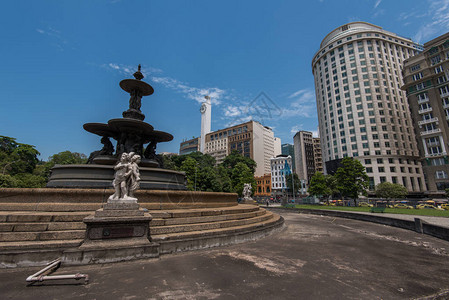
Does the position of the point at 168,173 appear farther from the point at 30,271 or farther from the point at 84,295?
the point at 84,295

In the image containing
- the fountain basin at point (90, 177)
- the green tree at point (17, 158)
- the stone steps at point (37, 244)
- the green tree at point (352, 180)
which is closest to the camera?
the stone steps at point (37, 244)

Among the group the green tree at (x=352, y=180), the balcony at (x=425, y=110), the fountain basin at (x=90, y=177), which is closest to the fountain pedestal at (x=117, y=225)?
the fountain basin at (x=90, y=177)

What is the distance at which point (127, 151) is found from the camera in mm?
13547

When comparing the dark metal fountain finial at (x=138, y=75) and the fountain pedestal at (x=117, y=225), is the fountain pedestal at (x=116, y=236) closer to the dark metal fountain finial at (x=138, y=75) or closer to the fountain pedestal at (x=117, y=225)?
the fountain pedestal at (x=117, y=225)

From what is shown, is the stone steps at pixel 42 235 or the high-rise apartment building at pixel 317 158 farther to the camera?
the high-rise apartment building at pixel 317 158

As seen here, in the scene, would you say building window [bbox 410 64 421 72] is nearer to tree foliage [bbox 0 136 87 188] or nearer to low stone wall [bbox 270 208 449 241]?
low stone wall [bbox 270 208 449 241]

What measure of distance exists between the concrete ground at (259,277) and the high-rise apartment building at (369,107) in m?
61.1

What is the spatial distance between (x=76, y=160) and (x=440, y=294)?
63163mm

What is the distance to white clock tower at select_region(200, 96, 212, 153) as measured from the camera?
397 feet

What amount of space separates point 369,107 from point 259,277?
71.2 metres

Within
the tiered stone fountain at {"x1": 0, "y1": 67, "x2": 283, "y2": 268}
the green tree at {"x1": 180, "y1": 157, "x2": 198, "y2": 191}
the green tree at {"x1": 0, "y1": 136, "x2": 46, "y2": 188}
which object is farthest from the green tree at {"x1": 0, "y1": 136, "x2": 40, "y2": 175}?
the tiered stone fountain at {"x1": 0, "y1": 67, "x2": 283, "y2": 268}

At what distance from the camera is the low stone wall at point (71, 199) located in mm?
7074

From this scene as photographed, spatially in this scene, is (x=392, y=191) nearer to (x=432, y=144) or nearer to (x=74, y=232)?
(x=432, y=144)

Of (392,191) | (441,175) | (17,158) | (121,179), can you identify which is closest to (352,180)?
(392,191)
